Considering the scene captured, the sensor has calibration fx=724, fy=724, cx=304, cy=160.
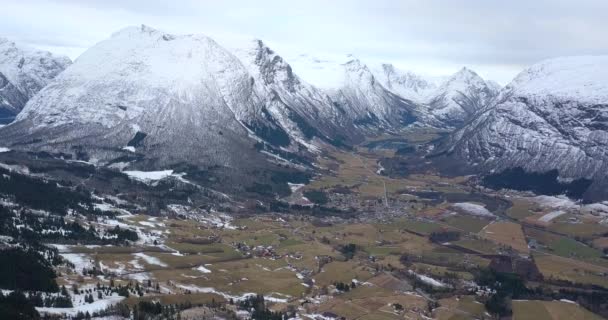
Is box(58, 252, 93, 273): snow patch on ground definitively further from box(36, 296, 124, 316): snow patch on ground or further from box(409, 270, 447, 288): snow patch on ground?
box(409, 270, 447, 288): snow patch on ground

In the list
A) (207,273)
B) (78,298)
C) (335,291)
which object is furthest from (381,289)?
(78,298)

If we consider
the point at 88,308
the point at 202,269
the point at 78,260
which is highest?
the point at 88,308

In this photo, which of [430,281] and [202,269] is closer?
[430,281]

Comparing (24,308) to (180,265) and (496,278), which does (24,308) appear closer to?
(180,265)

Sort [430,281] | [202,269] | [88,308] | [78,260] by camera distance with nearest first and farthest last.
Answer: [88,308]
[78,260]
[430,281]
[202,269]

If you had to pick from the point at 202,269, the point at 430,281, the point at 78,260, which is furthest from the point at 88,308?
the point at 430,281

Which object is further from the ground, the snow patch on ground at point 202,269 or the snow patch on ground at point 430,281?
the snow patch on ground at point 430,281

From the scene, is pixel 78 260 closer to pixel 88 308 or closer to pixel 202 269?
pixel 202 269

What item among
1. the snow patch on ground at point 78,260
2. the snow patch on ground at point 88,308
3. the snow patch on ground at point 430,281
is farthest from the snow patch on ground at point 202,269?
the snow patch on ground at point 430,281

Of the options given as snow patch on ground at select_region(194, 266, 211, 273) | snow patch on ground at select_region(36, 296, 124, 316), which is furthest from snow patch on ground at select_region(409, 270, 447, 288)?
snow patch on ground at select_region(36, 296, 124, 316)

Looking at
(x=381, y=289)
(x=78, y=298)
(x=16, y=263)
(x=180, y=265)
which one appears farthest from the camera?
(x=180, y=265)

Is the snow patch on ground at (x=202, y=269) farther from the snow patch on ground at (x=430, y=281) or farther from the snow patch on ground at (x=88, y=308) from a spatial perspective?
the snow patch on ground at (x=430, y=281)
